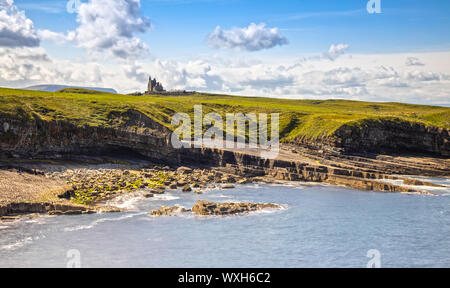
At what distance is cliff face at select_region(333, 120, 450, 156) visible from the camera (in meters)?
110

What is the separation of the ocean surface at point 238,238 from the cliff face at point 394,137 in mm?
45327

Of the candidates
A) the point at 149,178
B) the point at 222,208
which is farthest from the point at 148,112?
the point at 222,208

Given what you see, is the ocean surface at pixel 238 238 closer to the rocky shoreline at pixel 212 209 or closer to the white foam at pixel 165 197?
the white foam at pixel 165 197

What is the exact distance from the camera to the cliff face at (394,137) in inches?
4326

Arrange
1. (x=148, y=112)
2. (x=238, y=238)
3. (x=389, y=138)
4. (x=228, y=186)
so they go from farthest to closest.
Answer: (x=148, y=112), (x=389, y=138), (x=228, y=186), (x=238, y=238)

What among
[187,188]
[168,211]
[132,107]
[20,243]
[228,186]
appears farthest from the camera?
[132,107]

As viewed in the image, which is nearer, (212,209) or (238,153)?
(212,209)

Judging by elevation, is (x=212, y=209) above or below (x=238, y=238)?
above

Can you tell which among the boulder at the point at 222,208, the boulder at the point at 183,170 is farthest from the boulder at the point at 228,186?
the boulder at the point at 222,208

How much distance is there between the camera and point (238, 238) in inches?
1882

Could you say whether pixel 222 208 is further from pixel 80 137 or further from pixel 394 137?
pixel 394 137

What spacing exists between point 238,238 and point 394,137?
82935 millimetres
